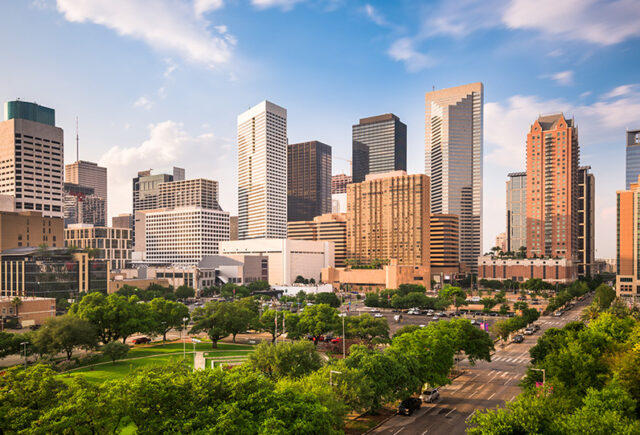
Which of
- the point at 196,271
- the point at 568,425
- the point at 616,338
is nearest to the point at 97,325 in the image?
the point at 568,425

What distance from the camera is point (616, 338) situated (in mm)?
55344

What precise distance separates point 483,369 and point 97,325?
226 feet

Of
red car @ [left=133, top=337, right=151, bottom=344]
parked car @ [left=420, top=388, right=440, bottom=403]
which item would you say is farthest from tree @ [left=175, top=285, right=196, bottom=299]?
parked car @ [left=420, top=388, right=440, bottom=403]

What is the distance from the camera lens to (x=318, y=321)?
84.3 metres

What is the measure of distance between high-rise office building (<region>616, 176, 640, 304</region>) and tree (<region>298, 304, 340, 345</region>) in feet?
459

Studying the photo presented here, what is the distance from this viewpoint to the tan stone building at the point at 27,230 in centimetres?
17600

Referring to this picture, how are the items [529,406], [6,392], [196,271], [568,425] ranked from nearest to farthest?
[568,425], [529,406], [6,392], [196,271]

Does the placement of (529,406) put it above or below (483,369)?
above

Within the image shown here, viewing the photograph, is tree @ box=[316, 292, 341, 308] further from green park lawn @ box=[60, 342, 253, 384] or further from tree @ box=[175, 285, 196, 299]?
green park lawn @ box=[60, 342, 253, 384]

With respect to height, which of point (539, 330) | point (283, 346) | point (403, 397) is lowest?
point (539, 330)

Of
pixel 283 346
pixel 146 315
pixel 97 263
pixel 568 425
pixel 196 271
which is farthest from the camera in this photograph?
pixel 196 271

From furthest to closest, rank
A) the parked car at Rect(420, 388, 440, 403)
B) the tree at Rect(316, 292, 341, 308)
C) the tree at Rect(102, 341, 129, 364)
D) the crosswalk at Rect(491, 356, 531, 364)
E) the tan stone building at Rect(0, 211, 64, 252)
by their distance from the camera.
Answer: the tan stone building at Rect(0, 211, 64, 252)
the tree at Rect(316, 292, 341, 308)
the crosswalk at Rect(491, 356, 531, 364)
the tree at Rect(102, 341, 129, 364)
the parked car at Rect(420, 388, 440, 403)

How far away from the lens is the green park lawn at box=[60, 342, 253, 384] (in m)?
65.4

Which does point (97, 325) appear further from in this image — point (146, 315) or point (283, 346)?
point (283, 346)
